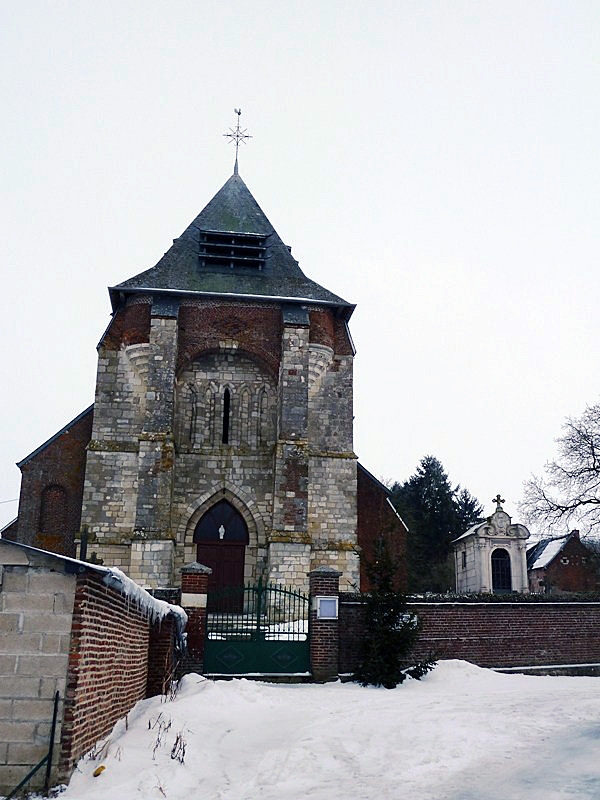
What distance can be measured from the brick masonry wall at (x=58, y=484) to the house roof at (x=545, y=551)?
26.4 m

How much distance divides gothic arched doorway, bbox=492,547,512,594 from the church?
188 inches

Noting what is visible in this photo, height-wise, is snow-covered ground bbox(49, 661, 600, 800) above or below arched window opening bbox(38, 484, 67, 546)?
below

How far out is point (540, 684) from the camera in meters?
14.3

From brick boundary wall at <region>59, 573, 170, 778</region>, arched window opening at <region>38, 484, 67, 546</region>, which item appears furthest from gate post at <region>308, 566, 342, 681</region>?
arched window opening at <region>38, 484, 67, 546</region>

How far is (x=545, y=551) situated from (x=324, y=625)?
102 feet

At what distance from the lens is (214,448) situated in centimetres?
2375

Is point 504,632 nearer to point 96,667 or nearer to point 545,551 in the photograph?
point 96,667

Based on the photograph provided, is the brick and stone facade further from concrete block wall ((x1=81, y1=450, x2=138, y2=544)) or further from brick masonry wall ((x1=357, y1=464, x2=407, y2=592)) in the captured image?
concrete block wall ((x1=81, y1=450, x2=138, y2=544))

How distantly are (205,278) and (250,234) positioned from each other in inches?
99.6

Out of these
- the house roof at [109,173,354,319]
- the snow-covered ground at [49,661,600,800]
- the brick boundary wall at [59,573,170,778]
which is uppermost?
the house roof at [109,173,354,319]

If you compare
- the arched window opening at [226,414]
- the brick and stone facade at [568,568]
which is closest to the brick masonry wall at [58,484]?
the arched window opening at [226,414]

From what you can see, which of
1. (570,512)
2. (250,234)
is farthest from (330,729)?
(570,512)

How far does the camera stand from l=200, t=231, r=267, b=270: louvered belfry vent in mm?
26203

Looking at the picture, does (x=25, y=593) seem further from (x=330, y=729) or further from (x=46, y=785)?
(x=330, y=729)
